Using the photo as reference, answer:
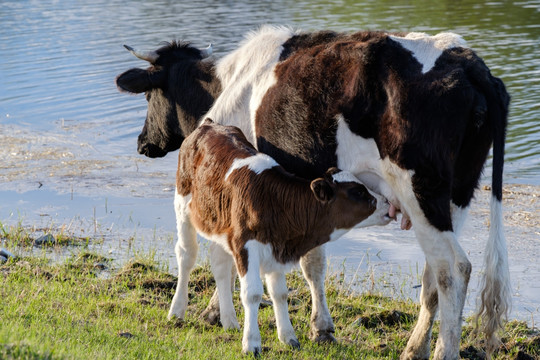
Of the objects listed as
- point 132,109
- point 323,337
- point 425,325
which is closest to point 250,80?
point 323,337

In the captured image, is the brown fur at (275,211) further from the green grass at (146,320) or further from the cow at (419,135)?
the green grass at (146,320)

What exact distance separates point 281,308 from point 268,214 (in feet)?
2.76

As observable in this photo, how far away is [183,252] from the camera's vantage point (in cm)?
741

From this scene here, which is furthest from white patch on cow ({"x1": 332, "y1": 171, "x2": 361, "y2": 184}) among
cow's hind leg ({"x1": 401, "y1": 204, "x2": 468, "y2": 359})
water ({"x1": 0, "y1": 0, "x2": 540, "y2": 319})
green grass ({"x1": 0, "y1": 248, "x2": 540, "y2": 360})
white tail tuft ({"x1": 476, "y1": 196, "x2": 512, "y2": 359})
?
water ({"x1": 0, "y1": 0, "x2": 540, "y2": 319})

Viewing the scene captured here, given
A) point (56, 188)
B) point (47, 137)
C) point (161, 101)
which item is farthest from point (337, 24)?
point (161, 101)

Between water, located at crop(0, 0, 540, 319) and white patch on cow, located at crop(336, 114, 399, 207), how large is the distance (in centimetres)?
215

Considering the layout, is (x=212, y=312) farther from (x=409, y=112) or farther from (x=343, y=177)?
(x=409, y=112)

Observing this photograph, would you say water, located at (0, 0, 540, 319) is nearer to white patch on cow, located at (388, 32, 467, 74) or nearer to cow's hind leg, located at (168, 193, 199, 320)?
cow's hind leg, located at (168, 193, 199, 320)

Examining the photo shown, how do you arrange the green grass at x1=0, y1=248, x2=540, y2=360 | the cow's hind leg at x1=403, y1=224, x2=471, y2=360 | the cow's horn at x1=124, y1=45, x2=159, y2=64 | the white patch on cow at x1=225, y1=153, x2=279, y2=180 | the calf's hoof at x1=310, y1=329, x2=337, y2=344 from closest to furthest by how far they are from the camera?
the green grass at x1=0, y1=248, x2=540, y2=360 < the cow's hind leg at x1=403, y1=224, x2=471, y2=360 < the white patch on cow at x1=225, y1=153, x2=279, y2=180 < the calf's hoof at x1=310, y1=329, x2=337, y2=344 < the cow's horn at x1=124, y1=45, x2=159, y2=64

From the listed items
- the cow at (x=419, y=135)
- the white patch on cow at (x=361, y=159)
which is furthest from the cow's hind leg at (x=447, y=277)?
the white patch on cow at (x=361, y=159)

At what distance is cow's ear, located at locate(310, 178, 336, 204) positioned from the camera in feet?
20.1

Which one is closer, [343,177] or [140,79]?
[343,177]

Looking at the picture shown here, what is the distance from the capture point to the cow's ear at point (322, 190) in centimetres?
612

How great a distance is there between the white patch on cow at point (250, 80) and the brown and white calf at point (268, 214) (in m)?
0.58
